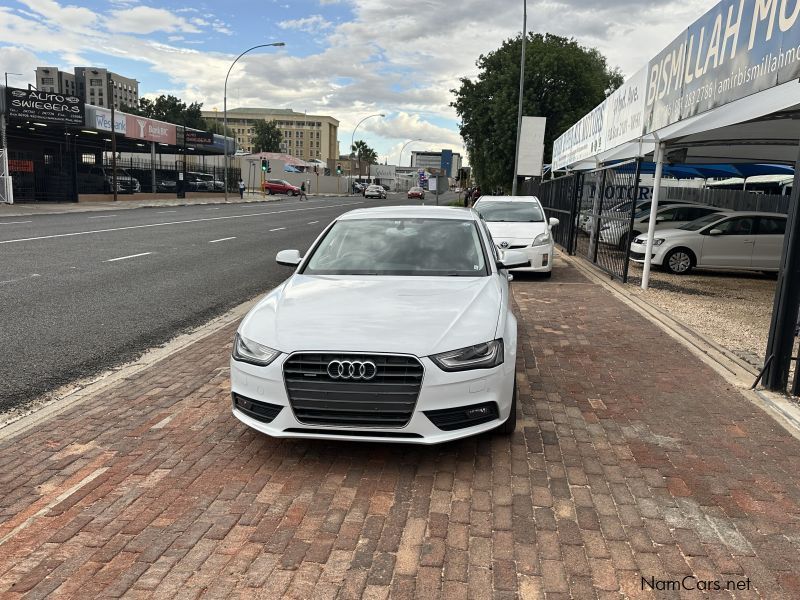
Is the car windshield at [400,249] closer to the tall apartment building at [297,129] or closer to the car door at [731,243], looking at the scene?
the car door at [731,243]

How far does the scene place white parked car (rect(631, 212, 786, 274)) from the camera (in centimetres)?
1305

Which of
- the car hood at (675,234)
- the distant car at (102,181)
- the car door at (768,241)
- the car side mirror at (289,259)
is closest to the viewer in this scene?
the car side mirror at (289,259)

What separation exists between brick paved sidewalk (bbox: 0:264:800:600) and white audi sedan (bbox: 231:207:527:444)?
0.32m

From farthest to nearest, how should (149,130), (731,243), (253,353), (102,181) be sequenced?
(149,130) < (102,181) < (731,243) < (253,353)

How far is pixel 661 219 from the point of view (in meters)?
16.6

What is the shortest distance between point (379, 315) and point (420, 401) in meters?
0.65

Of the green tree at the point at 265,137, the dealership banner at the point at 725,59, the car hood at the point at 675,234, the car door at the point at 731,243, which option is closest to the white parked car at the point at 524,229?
the dealership banner at the point at 725,59

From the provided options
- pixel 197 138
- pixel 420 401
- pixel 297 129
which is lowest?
pixel 420 401

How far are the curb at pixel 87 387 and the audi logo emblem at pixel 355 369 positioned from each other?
2.39m

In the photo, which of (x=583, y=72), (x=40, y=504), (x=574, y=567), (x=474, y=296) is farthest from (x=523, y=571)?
(x=583, y=72)

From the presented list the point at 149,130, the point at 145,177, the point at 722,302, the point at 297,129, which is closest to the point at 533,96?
the point at 149,130

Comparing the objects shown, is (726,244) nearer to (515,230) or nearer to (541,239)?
(541,239)

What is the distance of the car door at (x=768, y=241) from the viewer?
42.7 feet

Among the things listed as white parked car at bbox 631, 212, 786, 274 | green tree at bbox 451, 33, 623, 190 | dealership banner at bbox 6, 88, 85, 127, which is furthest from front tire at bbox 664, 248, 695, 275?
dealership banner at bbox 6, 88, 85, 127
